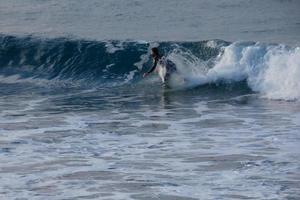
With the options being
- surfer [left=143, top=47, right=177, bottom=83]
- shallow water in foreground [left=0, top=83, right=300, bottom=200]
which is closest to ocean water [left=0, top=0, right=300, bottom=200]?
shallow water in foreground [left=0, top=83, right=300, bottom=200]

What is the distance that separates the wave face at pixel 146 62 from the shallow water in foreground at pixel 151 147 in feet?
3.60

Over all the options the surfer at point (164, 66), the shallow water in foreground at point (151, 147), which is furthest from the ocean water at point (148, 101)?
the surfer at point (164, 66)

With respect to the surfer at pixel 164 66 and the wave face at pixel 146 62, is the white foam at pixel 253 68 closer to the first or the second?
the wave face at pixel 146 62

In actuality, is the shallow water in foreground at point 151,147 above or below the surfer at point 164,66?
below

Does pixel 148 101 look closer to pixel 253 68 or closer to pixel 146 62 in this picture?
pixel 253 68

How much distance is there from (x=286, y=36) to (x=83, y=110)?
8238 millimetres

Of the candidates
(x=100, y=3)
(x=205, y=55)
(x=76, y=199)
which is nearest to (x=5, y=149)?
(x=76, y=199)

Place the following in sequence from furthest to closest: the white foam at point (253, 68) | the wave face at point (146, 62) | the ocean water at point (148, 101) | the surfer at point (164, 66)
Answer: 1. the surfer at point (164, 66)
2. the wave face at point (146, 62)
3. the white foam at point (253, 68)
4. the ocean water at point (148, 101)

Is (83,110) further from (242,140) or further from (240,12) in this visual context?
(240,12)

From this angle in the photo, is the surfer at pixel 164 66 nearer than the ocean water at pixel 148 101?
No

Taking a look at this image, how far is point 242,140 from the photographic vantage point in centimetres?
1256

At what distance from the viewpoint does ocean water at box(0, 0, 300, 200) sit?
33.7 ft

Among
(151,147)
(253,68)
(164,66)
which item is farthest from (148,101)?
(151,147)

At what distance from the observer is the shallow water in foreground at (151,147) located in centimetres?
987
